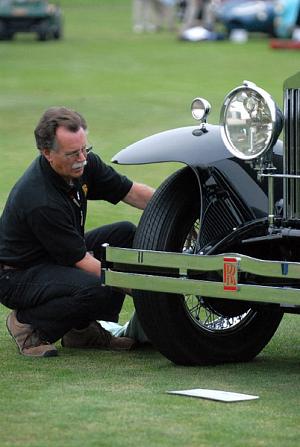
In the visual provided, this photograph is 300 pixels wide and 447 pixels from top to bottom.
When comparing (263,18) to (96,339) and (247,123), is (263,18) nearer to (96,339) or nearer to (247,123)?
(96,339)

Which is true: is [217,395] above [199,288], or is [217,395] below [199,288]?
below

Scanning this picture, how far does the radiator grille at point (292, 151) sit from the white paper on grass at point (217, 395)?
879mm

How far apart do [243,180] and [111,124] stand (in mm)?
8391

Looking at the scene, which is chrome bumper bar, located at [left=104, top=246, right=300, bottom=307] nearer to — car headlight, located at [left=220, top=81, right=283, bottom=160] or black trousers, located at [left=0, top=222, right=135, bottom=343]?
black trousers, located at [left=0, top=222, right=135, bottom=343]

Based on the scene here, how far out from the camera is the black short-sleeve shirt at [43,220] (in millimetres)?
6305

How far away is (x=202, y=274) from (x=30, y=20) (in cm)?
2263

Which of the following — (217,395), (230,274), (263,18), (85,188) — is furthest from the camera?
(263,18)

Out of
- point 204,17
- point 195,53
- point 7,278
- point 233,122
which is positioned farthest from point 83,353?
point 204,17

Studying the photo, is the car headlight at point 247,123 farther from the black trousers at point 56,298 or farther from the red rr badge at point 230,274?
the black trousers at point 56,298

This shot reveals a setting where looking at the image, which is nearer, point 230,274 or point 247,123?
point 230,274

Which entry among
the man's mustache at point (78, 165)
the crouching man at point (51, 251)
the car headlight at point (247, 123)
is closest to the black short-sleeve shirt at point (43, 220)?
the crouching man at point (51, 251)

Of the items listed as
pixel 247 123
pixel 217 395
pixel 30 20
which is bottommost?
pixel 30 20

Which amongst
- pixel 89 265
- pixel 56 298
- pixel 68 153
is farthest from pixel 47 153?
pixel 56 298

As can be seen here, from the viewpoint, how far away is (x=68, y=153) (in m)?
6.31
